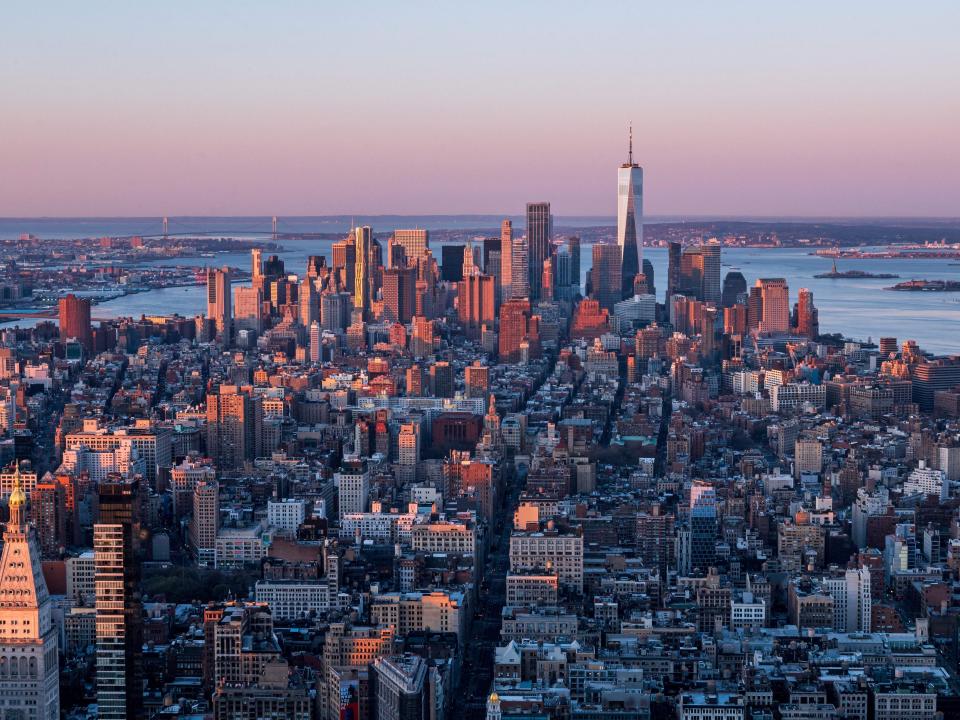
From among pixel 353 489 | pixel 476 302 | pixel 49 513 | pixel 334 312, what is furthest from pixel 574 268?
pixel 49 513

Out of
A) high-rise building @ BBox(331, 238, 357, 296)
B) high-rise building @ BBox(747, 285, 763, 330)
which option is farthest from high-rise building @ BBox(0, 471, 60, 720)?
high-rise building @ BBox(331, 238, 357, 296)

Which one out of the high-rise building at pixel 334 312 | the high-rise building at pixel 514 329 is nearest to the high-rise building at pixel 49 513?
the high-rise building at pixel 514 329

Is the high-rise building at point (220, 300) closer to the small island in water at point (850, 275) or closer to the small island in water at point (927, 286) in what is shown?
the small island in water at point (927, 286)

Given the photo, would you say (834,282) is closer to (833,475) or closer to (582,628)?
(833,475)

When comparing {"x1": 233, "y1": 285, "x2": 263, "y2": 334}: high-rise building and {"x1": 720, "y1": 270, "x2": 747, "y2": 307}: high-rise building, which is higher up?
{"x1": 720, "y1": 270, "x2": 747, "y2": 307}: high-rise building

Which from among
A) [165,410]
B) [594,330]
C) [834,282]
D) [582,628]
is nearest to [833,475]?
[582,628]

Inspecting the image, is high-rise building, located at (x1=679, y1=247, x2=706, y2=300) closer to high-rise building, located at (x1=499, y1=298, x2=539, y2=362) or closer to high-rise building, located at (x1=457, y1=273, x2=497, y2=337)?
high-rise building, located at (x1=457, y1=273, x2=497, y2=337)
